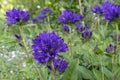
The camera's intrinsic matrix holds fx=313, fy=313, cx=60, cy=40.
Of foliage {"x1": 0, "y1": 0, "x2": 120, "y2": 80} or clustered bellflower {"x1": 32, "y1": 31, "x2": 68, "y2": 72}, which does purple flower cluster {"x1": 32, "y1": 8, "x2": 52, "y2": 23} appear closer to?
foliage {"x1": 0, "y1": 0, "x2": 120, "y2": 80}

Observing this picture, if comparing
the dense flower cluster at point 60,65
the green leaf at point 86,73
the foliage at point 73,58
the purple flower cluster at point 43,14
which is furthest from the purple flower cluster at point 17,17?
the purple flower cluster at point 43,14

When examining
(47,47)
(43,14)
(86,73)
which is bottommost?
(86,73)

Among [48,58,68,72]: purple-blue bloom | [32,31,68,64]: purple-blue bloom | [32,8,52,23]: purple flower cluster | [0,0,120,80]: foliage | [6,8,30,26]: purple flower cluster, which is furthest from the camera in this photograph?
[32,8,52,23]: purple flower cluster

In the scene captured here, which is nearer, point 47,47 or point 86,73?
point 47,47

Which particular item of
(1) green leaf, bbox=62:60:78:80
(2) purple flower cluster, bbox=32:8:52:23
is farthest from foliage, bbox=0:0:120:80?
(2) purple flower cluster, bbox=32:8:52:23

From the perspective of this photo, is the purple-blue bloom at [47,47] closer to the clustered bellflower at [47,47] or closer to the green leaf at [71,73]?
the clustered bellflower at [47,47]

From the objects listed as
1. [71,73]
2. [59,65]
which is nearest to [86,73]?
[71,73]

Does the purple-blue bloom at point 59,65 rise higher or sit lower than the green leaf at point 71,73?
higher

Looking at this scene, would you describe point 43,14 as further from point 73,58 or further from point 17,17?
point 17,17

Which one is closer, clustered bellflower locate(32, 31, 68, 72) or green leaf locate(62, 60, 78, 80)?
clustered bellflower locate(32, 31, 68, 72)

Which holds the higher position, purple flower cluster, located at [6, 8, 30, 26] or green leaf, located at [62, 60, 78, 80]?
purple flower cluster, located at [6, 8, 30, 26]

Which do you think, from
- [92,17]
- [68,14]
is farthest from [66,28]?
[92,17]

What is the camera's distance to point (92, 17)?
406 centimetres

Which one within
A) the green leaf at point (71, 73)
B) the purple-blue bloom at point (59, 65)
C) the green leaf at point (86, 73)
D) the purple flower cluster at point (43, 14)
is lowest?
the green leaf at point (86, 73)
